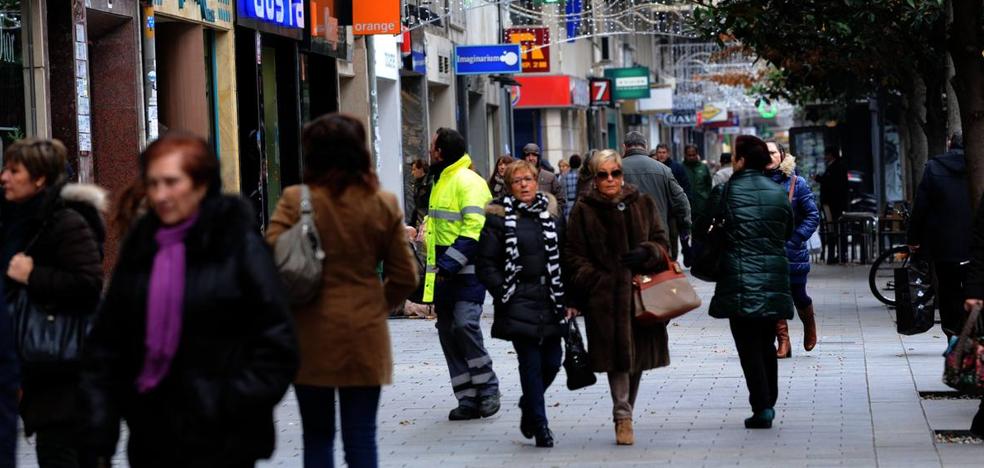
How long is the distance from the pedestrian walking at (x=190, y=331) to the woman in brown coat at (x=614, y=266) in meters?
4.49

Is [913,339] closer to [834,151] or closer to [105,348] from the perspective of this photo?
[105,348]

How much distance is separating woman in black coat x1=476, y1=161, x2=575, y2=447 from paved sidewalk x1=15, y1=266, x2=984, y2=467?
35 centimetres

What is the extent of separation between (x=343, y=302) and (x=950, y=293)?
18.1ft

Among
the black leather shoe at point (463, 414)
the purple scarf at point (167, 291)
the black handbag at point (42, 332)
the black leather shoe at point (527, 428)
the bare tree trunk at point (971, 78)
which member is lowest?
the black leather shoe at point (463, 414)

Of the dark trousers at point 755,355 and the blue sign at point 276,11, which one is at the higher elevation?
the blue sign at point 276,11

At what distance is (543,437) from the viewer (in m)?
9.68

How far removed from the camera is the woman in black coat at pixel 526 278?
9.66 meters

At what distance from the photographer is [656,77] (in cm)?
7469

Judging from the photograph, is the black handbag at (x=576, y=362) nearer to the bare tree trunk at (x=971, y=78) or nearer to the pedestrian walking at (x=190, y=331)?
the bare tree trunk at (x=971, y=78)

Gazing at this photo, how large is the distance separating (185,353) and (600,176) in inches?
187

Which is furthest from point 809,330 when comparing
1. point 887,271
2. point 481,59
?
point 481,59

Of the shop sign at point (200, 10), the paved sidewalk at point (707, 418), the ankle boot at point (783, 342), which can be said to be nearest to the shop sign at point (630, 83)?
the shop sign at point (200, 10)

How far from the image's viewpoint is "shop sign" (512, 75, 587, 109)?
46.0 metres

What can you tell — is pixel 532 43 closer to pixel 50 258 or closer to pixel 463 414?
pixel 463 414
